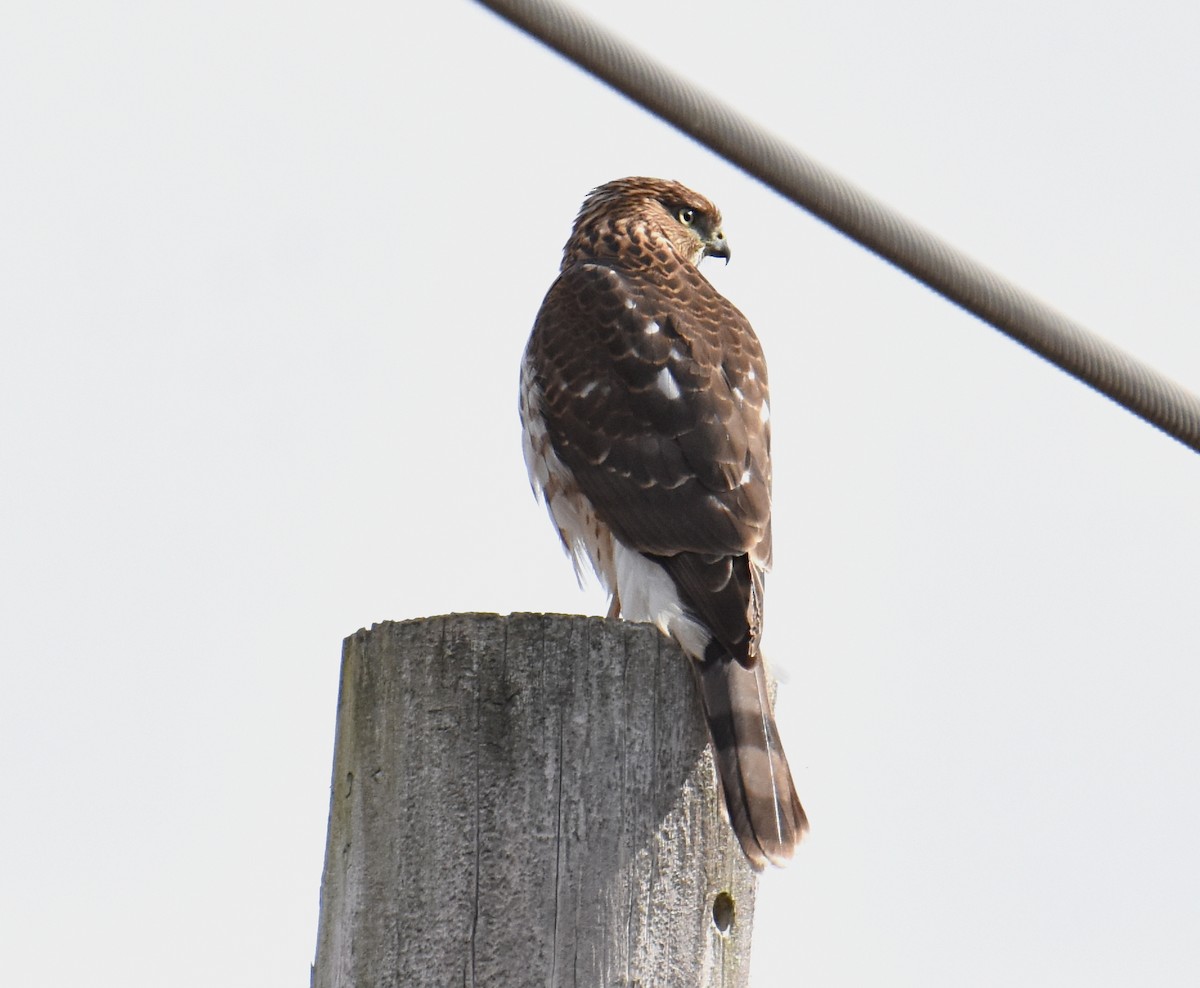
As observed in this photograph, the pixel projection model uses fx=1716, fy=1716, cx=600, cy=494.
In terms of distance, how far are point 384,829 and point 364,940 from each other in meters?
0.15

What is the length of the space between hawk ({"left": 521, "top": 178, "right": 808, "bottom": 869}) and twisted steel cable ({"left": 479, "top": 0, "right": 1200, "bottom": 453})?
2.62 feet

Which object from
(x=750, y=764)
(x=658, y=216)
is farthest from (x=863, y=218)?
(x=658, y=216)

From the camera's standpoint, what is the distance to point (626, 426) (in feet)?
15.6

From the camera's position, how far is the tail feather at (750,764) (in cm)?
258

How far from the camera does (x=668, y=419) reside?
15.4ft

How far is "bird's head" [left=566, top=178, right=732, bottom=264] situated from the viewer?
6355 millimetres

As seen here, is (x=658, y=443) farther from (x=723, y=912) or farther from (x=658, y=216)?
(x=723, y=912)

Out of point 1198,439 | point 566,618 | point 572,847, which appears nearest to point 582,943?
point 572,847

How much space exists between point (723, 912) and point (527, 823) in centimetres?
33

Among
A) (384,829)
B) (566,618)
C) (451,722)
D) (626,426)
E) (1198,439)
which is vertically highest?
(626,426)

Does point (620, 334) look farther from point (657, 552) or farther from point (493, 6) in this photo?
point (493, 6)

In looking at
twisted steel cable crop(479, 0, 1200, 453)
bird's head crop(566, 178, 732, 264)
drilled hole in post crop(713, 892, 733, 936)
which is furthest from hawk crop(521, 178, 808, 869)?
twisted steel cable crop(479, 0, 1200, 453)

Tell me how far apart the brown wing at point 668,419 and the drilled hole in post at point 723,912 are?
116 centimetres

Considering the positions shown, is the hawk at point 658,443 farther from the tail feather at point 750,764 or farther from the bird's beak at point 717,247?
the bird's beak at point 717,247
